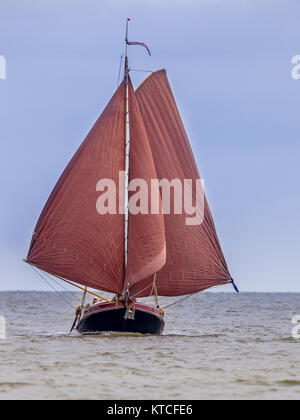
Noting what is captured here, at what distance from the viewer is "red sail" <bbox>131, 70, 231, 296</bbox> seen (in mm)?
38438

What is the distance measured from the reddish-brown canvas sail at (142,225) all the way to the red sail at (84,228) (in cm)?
70

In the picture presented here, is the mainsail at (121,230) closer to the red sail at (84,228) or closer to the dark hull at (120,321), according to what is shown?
the red sail at (84,228)

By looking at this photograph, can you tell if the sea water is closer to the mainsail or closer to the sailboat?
the sailboat

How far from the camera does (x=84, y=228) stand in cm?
3562

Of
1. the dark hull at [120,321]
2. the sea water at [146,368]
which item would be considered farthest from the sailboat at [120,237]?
the sea water at [146,368]

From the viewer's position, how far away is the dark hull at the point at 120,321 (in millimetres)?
33875

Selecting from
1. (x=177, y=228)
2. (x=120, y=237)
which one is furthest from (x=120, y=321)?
(x=177, y=228)

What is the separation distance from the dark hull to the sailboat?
46 millimetres

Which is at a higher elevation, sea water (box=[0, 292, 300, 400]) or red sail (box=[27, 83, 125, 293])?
red sail (box=[27, 83, 125, 293])

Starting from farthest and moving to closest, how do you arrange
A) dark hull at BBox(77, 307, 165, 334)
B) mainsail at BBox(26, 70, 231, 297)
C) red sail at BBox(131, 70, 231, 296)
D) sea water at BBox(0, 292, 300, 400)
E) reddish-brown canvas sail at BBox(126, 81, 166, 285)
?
red sail at BBox(131, 70, 231, 296), mainsail at BBox(26, 70, 231, 297), reddish-brown canvas sail at BBox(126, 81, 166, 285), dark hull at BBox(77, 307, 165, 334), sea water at BBox(0, 292, 300, 400)

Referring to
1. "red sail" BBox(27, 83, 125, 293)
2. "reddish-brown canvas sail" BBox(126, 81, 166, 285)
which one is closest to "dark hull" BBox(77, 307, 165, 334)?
"red sail" BBox(27, 83, 125, 293)

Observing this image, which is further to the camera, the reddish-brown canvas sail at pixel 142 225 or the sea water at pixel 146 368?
the reddish-brown canvas sail at pixel 142 225

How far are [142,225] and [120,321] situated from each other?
4.73 meters

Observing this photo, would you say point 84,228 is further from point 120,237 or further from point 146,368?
point 146,368
